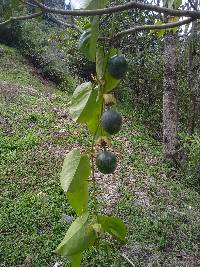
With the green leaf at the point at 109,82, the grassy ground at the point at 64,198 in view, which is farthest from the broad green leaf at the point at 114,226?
the grassy ground at the point at 64,198

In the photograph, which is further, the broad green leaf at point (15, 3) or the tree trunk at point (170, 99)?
the tree trunk at point (170, 99)

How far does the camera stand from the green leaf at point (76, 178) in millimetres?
462

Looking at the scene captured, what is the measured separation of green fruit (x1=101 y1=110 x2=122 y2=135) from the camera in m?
0.48

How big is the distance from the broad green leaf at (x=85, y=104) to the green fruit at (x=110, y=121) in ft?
0.08

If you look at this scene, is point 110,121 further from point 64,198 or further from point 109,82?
point 64,198

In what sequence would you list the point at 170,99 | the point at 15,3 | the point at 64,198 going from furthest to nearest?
the point at 170,99 < the point at 64,198 < the point at 15,3

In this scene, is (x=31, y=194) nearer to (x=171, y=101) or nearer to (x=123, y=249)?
(x=123, y=249)

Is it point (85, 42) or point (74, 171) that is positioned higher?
point (85, 42)

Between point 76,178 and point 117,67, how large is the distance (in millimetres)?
128

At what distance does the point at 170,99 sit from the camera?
18.0 ft

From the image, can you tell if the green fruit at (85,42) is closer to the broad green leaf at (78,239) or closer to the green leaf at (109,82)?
the green leaf at (109,82)

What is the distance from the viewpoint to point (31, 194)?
4586 millimetres

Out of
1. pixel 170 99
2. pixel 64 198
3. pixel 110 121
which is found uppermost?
pixel 110 121

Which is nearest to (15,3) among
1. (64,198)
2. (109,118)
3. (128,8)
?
(128,8)
